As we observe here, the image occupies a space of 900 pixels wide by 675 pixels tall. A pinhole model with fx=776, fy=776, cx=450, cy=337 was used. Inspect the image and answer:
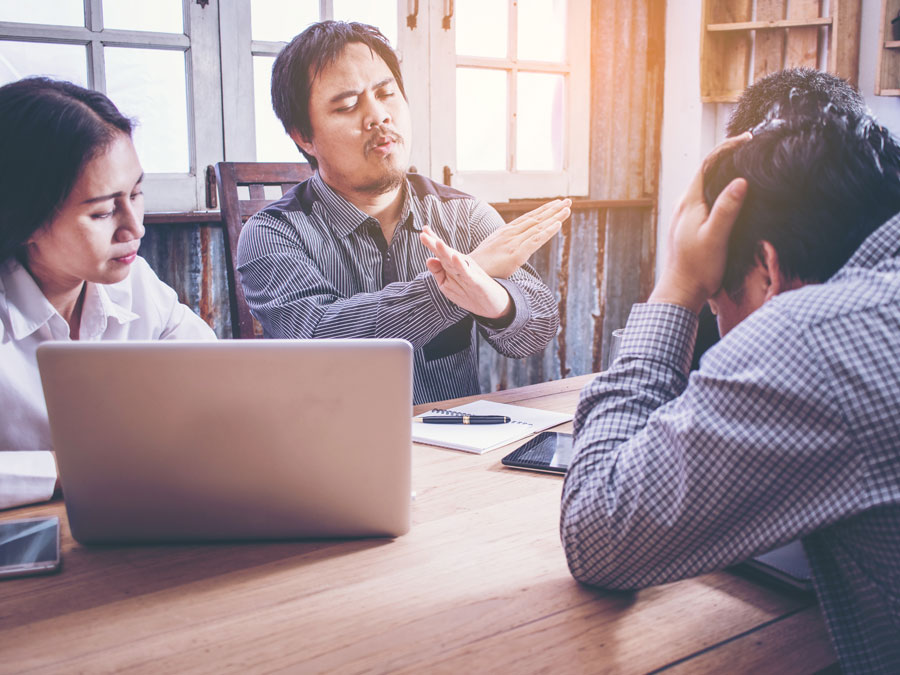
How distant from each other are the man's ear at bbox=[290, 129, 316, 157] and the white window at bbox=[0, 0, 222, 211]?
55 cm

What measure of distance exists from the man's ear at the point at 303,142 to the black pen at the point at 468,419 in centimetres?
89

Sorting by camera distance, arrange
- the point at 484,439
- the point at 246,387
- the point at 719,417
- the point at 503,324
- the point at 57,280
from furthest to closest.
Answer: the point at 503,324 < the point at 57,280 < the point at 484,439 < the point at 246,387 < the point at 719,417

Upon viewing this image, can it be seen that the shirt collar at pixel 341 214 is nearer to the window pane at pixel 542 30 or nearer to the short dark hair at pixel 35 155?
the short dark hair at pixel 35 155

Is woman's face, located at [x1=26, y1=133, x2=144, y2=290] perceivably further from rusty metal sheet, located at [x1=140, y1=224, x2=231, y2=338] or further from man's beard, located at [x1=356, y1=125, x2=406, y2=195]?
rusty metal sheet, located at [x1=140, y1=224, x2=231, y2=338]

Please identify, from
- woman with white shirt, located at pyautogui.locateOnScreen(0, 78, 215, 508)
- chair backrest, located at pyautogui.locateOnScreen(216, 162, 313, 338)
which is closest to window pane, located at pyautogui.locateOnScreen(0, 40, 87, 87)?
chair backrest, located at pyautogui.locateOnScreen(216, 162, 313, 338)

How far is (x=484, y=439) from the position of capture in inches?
47.0

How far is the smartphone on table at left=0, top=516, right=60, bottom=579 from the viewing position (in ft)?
2.58

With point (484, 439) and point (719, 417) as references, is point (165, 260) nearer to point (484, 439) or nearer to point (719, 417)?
point (484, 439)

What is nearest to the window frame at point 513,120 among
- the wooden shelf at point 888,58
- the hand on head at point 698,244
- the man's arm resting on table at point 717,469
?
the wooden shelf at point 888,58

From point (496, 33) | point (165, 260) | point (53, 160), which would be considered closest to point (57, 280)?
point (53, 160)

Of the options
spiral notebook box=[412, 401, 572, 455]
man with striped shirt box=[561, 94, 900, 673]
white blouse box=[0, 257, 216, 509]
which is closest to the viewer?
man with striped shirt box=[561, 94, 900, 673]

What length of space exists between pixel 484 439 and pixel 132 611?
1.96 feet

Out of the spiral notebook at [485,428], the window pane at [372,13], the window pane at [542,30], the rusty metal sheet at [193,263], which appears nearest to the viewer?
the spiral notebook at [485,428]

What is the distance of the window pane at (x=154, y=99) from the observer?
7.38 feet
